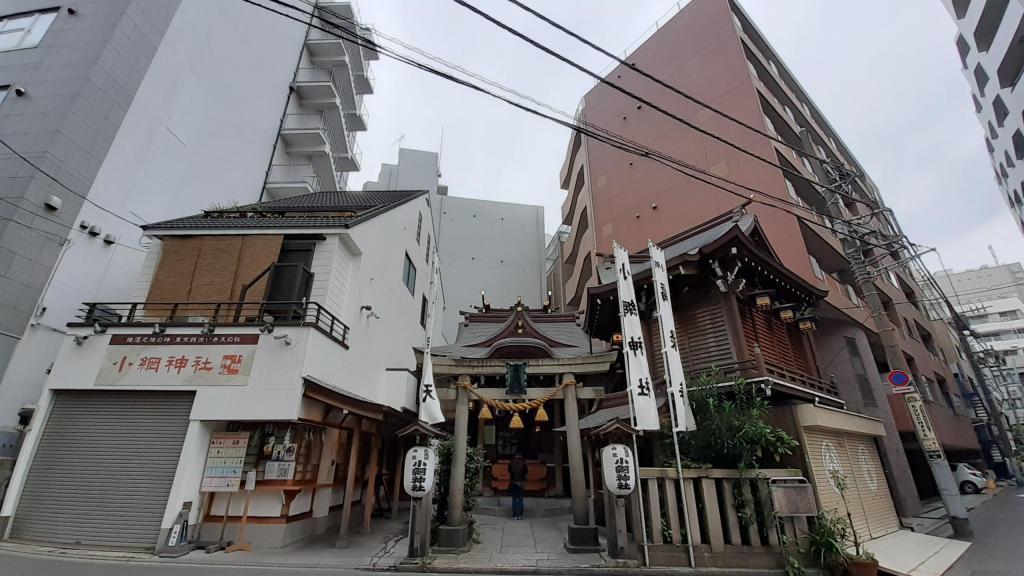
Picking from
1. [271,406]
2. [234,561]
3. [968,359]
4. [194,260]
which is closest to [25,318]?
[194,260]

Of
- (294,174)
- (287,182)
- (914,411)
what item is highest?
(294,174)

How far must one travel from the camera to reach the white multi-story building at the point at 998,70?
62.7ft

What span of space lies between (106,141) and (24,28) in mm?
6170

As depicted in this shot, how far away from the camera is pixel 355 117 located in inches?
1078

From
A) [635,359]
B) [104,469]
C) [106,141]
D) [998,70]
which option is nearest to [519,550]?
[635,359]

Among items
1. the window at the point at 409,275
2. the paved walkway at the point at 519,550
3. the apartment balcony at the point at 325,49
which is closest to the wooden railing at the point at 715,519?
the paved walkway at the point at 519,550

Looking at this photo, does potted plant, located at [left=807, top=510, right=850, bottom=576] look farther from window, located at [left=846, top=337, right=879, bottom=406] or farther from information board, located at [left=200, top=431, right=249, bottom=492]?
information board, located at [left=200, top=431, right=249, bottom=492]

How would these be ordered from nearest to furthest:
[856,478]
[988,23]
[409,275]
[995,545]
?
[995,545]
[856,478]
[409,275]
[988,23]

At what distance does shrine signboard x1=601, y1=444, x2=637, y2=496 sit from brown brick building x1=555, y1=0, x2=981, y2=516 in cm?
818

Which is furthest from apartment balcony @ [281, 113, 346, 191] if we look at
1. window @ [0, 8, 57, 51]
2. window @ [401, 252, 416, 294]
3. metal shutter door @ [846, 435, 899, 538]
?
metal shutter door @ [846, 435, 899, 538]

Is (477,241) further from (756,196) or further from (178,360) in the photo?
(178,360)

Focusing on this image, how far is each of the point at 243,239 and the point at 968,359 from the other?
177ft

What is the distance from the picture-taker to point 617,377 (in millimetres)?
15203

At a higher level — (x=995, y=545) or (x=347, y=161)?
(x=347, y=161)
